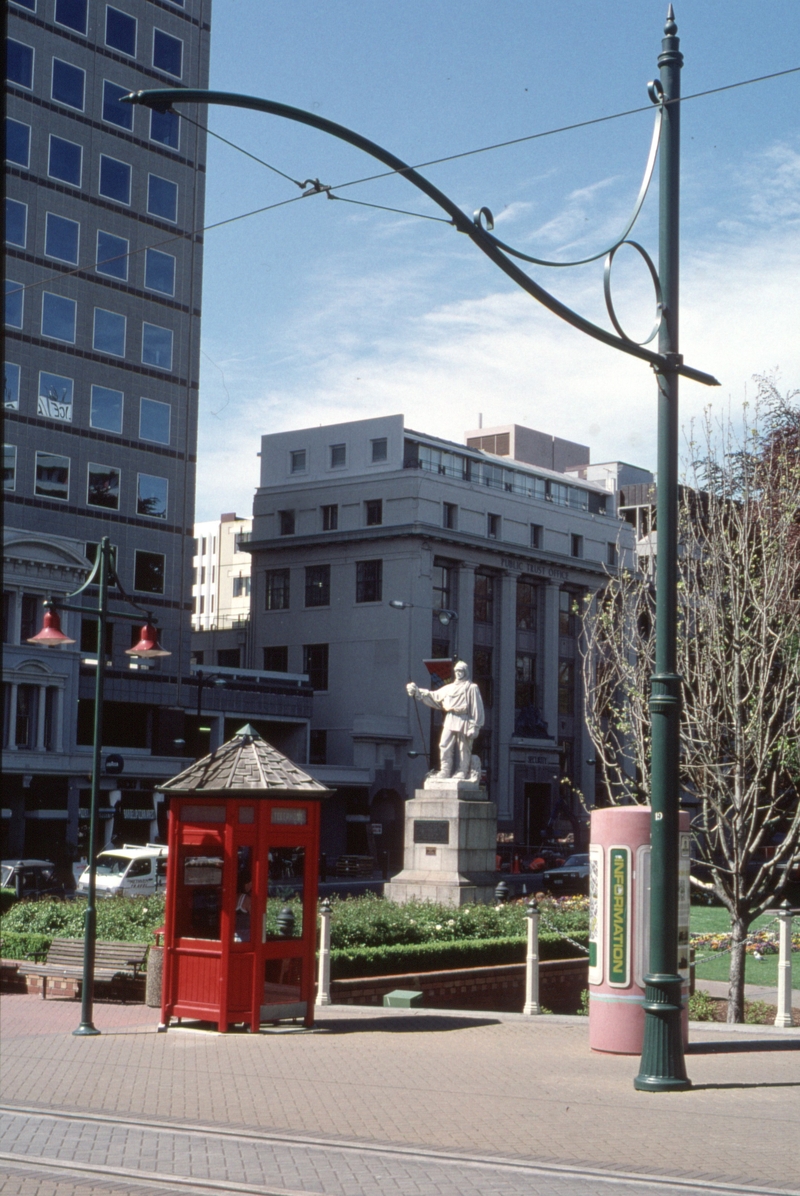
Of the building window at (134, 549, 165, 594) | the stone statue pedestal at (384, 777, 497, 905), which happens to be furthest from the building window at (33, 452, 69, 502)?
the stone statue pedestal at (384, 777, 497, 905)

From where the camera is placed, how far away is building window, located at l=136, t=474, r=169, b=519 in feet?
198

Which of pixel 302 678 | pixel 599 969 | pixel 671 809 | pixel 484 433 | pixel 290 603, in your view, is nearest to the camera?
pixel 671 809

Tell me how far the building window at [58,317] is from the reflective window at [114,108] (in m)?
8.11

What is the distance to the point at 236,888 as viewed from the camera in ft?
49.8

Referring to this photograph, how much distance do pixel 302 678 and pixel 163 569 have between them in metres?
12.3

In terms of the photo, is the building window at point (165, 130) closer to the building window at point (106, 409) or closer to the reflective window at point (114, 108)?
the reflective window at point (114, 108)

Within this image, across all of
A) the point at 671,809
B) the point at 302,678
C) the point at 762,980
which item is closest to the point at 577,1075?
the point at 671,809

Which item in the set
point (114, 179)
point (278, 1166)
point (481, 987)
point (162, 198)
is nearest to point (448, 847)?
point (481, 987)

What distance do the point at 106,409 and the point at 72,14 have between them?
15887 millimetres

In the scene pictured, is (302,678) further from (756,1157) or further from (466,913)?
(756,1157)

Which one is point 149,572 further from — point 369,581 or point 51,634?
point 51,634

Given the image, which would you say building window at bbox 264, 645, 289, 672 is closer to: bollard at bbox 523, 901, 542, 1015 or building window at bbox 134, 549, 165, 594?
building window at bbox 134, 549, 165, 594

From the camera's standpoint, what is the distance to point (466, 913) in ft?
73.3

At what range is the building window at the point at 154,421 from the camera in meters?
60.6
